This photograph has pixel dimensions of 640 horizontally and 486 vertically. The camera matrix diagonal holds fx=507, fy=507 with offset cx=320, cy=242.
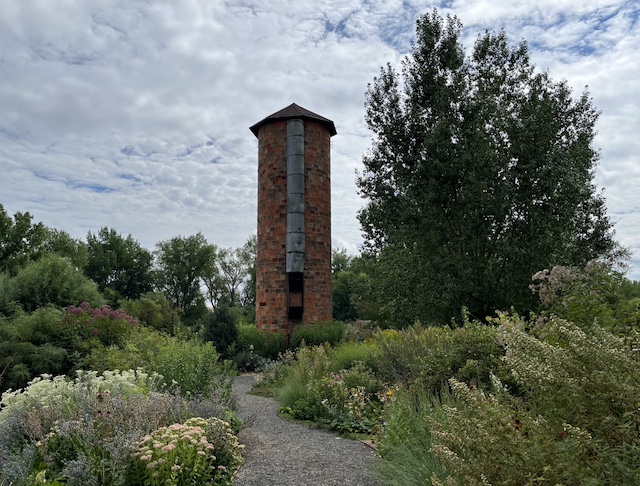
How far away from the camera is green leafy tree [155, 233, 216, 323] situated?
145ft

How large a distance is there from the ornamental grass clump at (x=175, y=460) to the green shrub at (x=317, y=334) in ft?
30.3

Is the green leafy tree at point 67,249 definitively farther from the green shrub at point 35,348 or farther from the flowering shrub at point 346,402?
the flowering shrub at point 346,402

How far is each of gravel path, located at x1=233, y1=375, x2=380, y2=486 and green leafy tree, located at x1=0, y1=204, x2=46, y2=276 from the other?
1021 inches

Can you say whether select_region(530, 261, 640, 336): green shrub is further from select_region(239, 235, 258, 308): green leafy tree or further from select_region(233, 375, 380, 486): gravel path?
select_region(239, 235, 258, 308): green leafy tree

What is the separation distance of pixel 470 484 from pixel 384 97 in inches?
581

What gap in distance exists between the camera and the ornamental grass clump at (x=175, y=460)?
3737 millimetres

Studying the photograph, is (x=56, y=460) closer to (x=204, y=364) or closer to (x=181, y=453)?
(x=181, y=453)

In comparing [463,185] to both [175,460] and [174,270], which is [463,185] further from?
[174,270]

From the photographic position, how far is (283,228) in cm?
1467

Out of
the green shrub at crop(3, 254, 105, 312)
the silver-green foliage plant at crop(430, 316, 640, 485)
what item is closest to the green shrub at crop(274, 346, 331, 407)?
the silver-green foliage plant at crop(430, 316, 640, 485)

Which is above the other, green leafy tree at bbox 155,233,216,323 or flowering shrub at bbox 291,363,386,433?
green leafy tree at bbox 155,233,216,323

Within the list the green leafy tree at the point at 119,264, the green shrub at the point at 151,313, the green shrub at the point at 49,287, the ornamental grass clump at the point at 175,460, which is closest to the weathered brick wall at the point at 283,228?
the green shrub at the point at 49,287

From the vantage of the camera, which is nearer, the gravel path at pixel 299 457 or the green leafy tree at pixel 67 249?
the gravel path at pixel 299 457

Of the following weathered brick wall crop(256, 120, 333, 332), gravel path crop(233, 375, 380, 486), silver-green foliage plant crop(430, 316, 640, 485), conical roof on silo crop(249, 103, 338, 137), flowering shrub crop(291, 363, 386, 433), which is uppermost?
conical roof on silo crop(249, 103, 338, 137)
